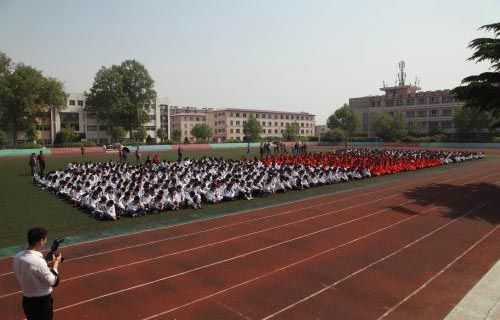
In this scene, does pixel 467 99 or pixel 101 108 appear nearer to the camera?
pixel 467 99

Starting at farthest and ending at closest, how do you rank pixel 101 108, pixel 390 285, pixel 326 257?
pixel 101 108, pixel 326 257, pixel 390 285

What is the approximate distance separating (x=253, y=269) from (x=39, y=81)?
188 ft

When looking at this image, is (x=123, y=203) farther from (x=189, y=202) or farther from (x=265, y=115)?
(x=265, y=115)

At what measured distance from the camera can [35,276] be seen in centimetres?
380

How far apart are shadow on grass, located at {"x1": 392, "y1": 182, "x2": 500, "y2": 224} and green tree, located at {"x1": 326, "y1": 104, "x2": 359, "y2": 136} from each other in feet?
196

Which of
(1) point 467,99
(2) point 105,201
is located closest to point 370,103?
(1) point 467,99

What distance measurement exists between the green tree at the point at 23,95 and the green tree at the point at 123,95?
7.23 m

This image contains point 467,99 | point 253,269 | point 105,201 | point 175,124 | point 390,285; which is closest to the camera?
point 390,285

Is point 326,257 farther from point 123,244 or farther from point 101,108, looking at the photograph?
point 101,108

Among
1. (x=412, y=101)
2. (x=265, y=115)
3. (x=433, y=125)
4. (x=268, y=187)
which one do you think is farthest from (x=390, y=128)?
(x=268, y=187)

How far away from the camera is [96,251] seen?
8289 mm

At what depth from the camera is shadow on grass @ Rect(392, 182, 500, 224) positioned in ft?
39.3

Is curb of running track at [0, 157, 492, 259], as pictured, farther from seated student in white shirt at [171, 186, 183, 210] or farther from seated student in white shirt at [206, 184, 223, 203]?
seated student in white shirt at [206, 184, 223, 203]

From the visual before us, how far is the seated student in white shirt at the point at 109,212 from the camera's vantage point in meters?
11.3
